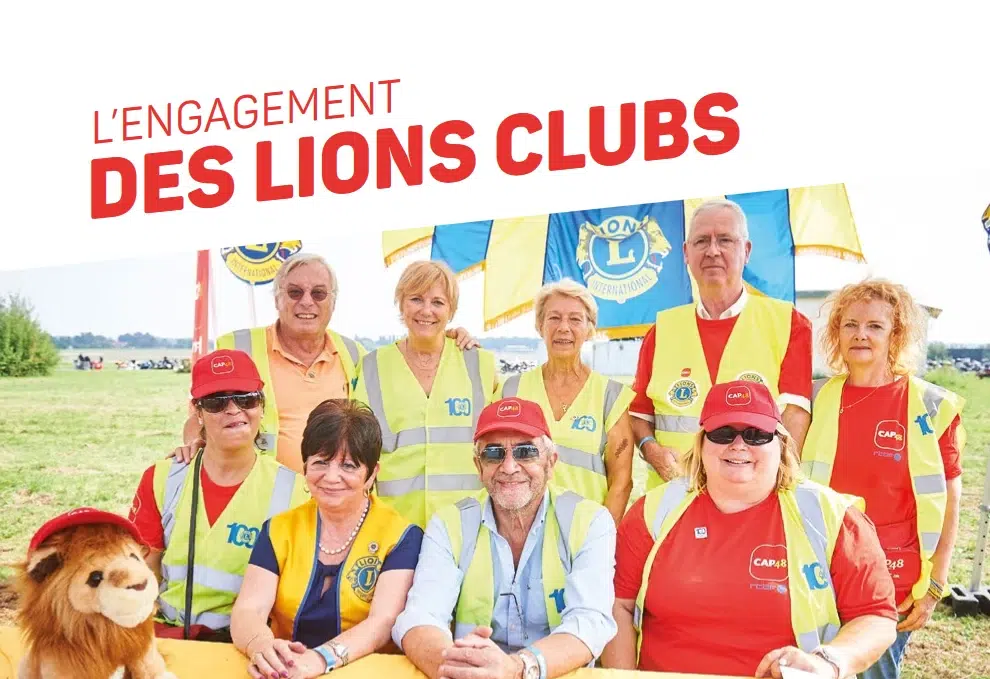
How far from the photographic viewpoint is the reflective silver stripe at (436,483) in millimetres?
2996

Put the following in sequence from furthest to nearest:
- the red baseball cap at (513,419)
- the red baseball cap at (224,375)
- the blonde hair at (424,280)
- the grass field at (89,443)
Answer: the grass field at (89,443) < the blonde hair at (424,280) < the red baseball cap at (224,375) < the red baseball cap at (513,419)

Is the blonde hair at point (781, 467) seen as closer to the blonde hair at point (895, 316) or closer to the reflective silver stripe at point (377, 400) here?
the blonde hair at point (895, 316)

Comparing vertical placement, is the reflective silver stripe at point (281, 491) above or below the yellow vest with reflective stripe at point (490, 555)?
above

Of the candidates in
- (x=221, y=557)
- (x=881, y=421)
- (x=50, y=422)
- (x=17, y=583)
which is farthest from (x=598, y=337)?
(x=50, y=422)

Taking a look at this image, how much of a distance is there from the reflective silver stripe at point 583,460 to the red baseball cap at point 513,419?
2.07 ft

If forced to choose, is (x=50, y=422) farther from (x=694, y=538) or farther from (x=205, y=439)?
(x=694, y=538)

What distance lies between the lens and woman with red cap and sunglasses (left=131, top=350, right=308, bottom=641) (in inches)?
93.5

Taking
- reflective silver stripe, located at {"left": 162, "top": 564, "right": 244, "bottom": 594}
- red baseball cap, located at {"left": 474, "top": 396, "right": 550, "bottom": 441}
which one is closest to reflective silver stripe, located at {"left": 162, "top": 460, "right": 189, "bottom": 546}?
reflective silver stripe, located at {"left": 162, "top": 564, "right": 244, "bottom": 594}

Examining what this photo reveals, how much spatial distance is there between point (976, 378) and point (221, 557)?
11.6ft

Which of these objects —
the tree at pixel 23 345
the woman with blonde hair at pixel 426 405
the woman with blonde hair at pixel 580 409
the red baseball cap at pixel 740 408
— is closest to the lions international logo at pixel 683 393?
the woman with blonde hair at pixel 580 409

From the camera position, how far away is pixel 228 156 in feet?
12.5

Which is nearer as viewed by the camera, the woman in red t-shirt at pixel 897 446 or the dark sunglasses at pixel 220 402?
the dark sunglasses at pixel 220 402

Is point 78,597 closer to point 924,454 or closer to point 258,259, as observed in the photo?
point 258,259

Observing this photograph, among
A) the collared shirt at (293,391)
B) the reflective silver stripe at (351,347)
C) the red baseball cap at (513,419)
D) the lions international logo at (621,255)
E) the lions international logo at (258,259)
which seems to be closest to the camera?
the red baseball cap at (513,419)
